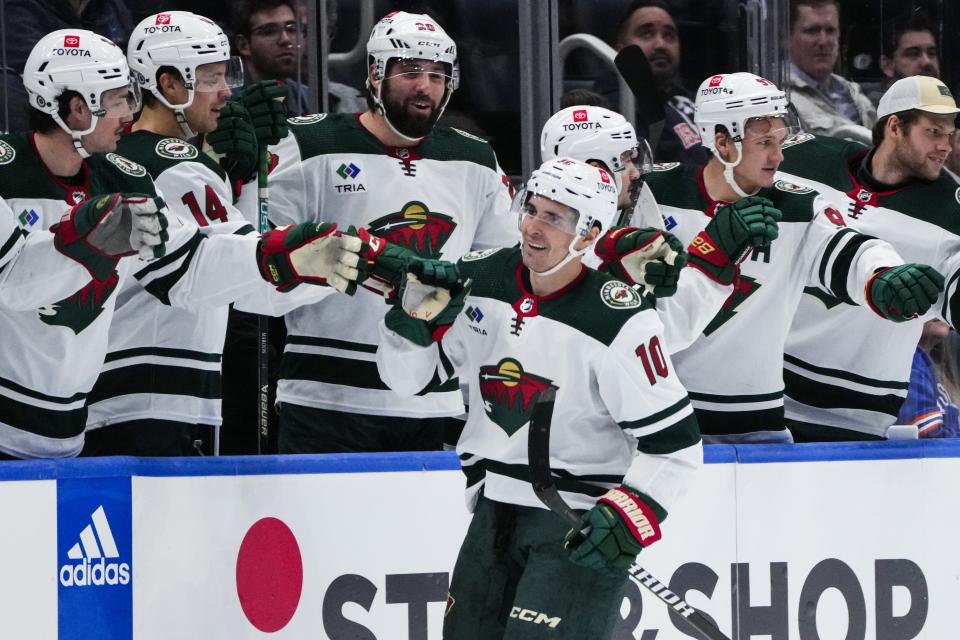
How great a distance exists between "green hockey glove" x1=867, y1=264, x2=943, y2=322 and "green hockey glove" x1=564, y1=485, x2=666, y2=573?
123cm

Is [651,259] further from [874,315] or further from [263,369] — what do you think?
[263,369]

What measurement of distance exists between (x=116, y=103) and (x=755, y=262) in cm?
167

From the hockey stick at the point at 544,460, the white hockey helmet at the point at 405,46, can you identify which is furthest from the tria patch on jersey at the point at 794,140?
the hockey stick at the point at 544,460

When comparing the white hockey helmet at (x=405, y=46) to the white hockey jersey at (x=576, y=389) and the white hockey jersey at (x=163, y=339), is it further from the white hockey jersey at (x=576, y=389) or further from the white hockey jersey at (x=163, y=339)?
the white hockey jersey at (x=576, y=389)

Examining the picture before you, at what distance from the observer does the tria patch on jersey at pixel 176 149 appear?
4.02 meters

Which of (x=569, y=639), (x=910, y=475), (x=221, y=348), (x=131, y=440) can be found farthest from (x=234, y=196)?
(x=910, y=475)

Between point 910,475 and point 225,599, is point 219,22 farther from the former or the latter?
point 910,475

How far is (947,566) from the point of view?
4383 millimetres

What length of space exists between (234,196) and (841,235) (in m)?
1.57

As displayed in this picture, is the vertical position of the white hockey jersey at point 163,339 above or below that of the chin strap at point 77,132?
below

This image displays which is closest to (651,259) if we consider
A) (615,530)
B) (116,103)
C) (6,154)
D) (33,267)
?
(615,530)

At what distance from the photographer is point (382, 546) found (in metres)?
3.94

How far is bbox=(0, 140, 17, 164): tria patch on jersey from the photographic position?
3.77 metres

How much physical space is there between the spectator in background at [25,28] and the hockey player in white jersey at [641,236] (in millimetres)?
1330
